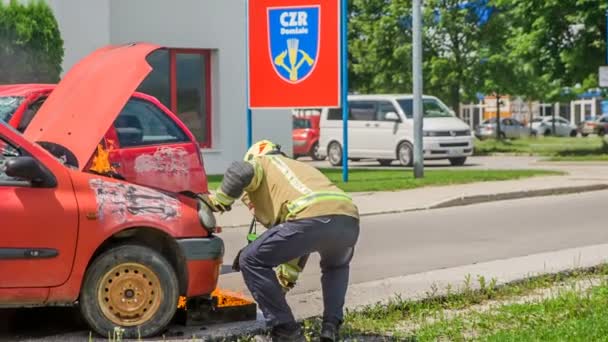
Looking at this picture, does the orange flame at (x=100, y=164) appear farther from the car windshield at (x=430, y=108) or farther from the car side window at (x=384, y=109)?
the car side window at (x=384, y=109)

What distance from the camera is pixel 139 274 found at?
Answer: 7.12 m

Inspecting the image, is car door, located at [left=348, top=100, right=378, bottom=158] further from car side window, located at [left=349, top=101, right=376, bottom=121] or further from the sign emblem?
the sign emblem

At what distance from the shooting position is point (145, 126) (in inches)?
395

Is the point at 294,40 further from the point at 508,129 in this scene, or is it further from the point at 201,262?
the point at 508,129

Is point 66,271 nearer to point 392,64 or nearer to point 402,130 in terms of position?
point 402,130

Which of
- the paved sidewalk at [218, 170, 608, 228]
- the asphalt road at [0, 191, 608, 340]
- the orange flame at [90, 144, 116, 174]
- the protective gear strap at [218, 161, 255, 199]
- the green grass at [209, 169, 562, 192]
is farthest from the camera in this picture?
the green grass at [209, 169, 562, 192]

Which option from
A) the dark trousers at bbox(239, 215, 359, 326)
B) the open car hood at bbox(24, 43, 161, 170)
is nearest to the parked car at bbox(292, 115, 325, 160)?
the open car hood at bbox(24, 43, 161, 170)

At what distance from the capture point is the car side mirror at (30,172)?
22.1 ft

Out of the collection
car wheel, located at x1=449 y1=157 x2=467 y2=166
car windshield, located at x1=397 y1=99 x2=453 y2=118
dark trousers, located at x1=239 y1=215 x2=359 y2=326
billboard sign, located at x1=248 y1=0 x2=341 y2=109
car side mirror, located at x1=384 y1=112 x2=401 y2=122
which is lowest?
car wheel, located at x1=449 y1=157 x2=467 y2=166

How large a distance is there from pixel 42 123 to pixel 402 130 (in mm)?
22198

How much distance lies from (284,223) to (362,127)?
23994 mm

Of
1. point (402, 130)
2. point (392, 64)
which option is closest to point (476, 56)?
point (392, 64)

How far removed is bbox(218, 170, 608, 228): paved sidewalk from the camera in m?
16.5

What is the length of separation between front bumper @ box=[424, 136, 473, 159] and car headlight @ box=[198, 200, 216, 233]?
2240cm
